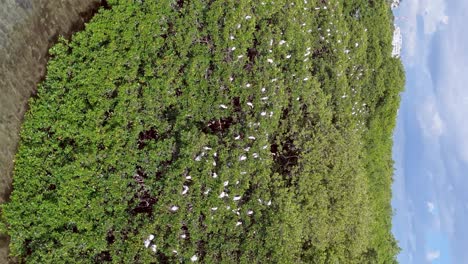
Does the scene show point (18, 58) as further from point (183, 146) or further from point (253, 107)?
point (253, 107)

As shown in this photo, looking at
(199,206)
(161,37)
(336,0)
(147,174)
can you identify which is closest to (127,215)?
(147,174)

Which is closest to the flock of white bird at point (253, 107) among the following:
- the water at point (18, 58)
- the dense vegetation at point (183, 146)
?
the dense vegetation at point (183, 146)

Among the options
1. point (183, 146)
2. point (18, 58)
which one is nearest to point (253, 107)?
point (183, 146)

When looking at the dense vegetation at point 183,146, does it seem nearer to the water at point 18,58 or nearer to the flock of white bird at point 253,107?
the flock of white bird at point 253,107

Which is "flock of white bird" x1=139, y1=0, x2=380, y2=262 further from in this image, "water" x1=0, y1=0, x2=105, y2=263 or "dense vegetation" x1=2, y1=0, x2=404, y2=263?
"water" x1=0, y1=0, x2=105, y2=263

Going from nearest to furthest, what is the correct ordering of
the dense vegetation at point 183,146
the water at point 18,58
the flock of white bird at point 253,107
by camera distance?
the water at point 18,58
the dense vegetation at point 183,146
the flock of white bird at point 253,107

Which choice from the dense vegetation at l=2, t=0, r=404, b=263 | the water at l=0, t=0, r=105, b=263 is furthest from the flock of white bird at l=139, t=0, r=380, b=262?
the water at l=0, t=0, r=105, b=263
